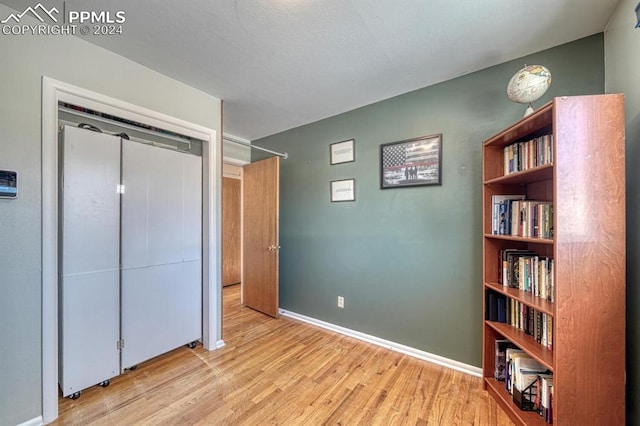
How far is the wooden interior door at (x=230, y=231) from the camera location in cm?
464

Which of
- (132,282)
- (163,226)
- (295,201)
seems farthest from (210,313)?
(295,201)

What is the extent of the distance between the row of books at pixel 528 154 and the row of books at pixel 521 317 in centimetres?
89

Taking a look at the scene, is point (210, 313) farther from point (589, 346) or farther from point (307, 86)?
point (589, 346)

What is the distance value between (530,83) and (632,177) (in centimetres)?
73

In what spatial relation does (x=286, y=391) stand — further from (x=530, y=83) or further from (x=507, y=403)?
(x=530, y=83)

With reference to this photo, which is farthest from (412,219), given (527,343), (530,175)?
(527,343)

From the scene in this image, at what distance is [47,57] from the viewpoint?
60.0 inches

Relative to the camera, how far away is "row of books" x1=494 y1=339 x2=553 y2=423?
139cm

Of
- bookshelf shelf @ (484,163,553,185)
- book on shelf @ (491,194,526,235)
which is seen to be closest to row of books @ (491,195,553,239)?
book on shelf @ (491,194,526,235)

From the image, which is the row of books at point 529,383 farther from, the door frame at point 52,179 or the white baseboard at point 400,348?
the door frame at point 52,179

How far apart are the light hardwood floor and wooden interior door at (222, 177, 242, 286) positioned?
7.62 ft

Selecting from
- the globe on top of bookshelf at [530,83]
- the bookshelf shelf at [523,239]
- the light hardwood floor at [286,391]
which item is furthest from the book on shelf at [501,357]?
the globe on top of bookshelf at [530,83]

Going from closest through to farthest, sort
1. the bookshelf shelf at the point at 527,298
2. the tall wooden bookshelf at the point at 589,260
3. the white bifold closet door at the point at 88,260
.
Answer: the tall wooden bookshelf at the point at 589,260
the bookshelf shelf at the point at 527,298
the white bifold closet door at the point at 88,260

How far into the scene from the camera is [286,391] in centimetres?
179
